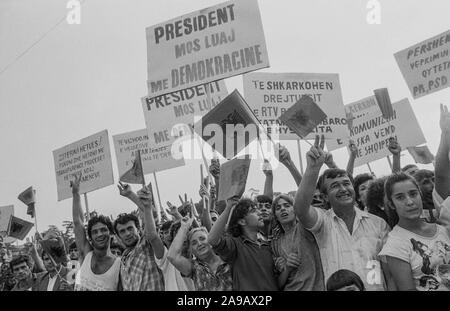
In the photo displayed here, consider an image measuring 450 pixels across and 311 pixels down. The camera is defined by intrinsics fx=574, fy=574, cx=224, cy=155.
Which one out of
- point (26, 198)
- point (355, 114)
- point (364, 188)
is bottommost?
point (364, 188)

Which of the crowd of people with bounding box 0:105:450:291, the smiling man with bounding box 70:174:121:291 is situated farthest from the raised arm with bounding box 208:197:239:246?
the smiling man with bounding box 70:174:121:291

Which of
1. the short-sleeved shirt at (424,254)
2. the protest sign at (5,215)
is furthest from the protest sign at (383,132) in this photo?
the protest sign at (5,215)

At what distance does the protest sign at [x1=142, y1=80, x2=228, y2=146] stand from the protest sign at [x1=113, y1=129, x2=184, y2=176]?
0.50 meters

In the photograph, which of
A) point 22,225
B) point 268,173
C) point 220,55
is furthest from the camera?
point 22,225

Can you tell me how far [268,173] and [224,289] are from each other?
1827 millimetres

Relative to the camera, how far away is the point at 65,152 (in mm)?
8141

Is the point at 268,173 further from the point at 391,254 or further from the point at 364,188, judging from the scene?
the point at 391,254

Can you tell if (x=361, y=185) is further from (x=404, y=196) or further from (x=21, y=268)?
(x=21, y=268)

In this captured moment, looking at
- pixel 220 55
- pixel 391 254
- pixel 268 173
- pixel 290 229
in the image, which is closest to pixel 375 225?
pixel 391 254

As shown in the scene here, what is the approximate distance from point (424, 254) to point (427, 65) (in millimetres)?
4004

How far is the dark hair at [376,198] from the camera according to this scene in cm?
423

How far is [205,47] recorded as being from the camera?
6.39 meters

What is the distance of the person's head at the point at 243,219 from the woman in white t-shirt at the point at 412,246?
0.95m

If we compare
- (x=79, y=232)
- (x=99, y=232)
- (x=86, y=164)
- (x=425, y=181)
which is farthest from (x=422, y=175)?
(x=86, y=164)
